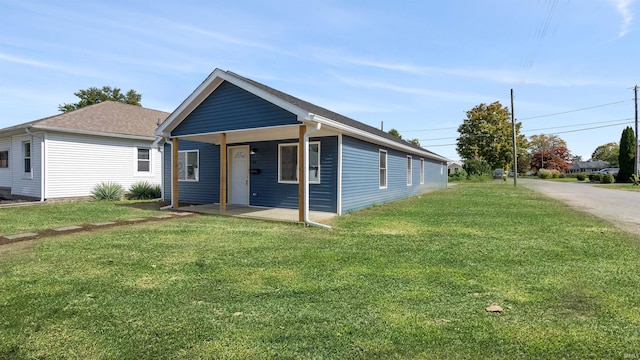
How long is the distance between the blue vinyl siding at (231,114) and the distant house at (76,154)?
5750 mm

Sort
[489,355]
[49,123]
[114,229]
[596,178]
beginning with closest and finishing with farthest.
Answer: [489,355], [114,229], [49,123], [596,178]

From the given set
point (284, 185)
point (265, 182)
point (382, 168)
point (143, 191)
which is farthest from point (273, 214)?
point (143, 191)

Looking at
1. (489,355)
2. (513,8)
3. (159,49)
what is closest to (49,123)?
(159,49)

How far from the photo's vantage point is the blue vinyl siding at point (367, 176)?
387 inches

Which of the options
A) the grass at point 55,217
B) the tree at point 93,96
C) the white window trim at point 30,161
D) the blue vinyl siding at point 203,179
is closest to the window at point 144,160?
the blue vinyl siding at point 203,179

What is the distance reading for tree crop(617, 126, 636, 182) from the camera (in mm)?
32719

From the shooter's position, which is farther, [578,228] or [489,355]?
[578,228]

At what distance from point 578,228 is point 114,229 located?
10.3 metres

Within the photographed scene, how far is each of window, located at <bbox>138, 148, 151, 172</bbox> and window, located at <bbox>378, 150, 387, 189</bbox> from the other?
11.2 metres

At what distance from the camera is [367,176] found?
11266mm

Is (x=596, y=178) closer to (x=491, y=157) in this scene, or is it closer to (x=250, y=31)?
(x=491, y=157)

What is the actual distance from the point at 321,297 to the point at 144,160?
49.7 ft

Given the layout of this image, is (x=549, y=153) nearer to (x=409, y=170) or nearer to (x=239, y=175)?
(x=409, y=170)

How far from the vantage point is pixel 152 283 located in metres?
3.71
